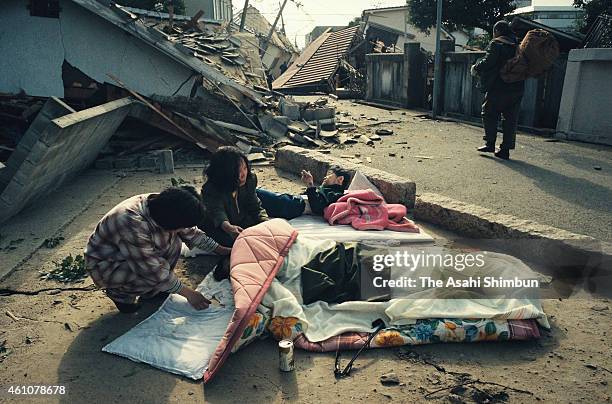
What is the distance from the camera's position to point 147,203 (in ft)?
10.7

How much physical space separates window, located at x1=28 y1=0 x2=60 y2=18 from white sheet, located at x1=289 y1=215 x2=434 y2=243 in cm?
705

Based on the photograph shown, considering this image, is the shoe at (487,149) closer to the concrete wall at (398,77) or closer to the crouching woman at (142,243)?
the crouching woman at (142,243)

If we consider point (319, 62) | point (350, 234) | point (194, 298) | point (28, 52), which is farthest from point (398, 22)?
point (194, 298)

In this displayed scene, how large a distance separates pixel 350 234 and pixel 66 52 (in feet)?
23.9

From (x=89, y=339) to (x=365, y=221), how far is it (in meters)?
2.63

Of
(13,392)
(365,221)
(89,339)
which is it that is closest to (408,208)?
(365,221)

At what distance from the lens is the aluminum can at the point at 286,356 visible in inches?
113

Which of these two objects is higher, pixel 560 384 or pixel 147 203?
pixel 147 203

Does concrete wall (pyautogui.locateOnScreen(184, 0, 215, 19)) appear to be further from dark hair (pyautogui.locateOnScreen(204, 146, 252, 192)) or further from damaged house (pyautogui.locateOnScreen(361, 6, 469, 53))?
dark hair (pyautogui.locateOnScreen(204, 146, 252, 192))

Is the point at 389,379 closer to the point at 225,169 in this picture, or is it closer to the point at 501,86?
the point at 225,169

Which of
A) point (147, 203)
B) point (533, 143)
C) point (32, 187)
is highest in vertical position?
point (147, 203)

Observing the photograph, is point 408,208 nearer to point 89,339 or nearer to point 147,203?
point 147,203

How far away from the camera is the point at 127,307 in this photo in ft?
→ 11.6

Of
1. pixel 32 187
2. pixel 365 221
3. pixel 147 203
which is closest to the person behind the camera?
pixel 147 203
